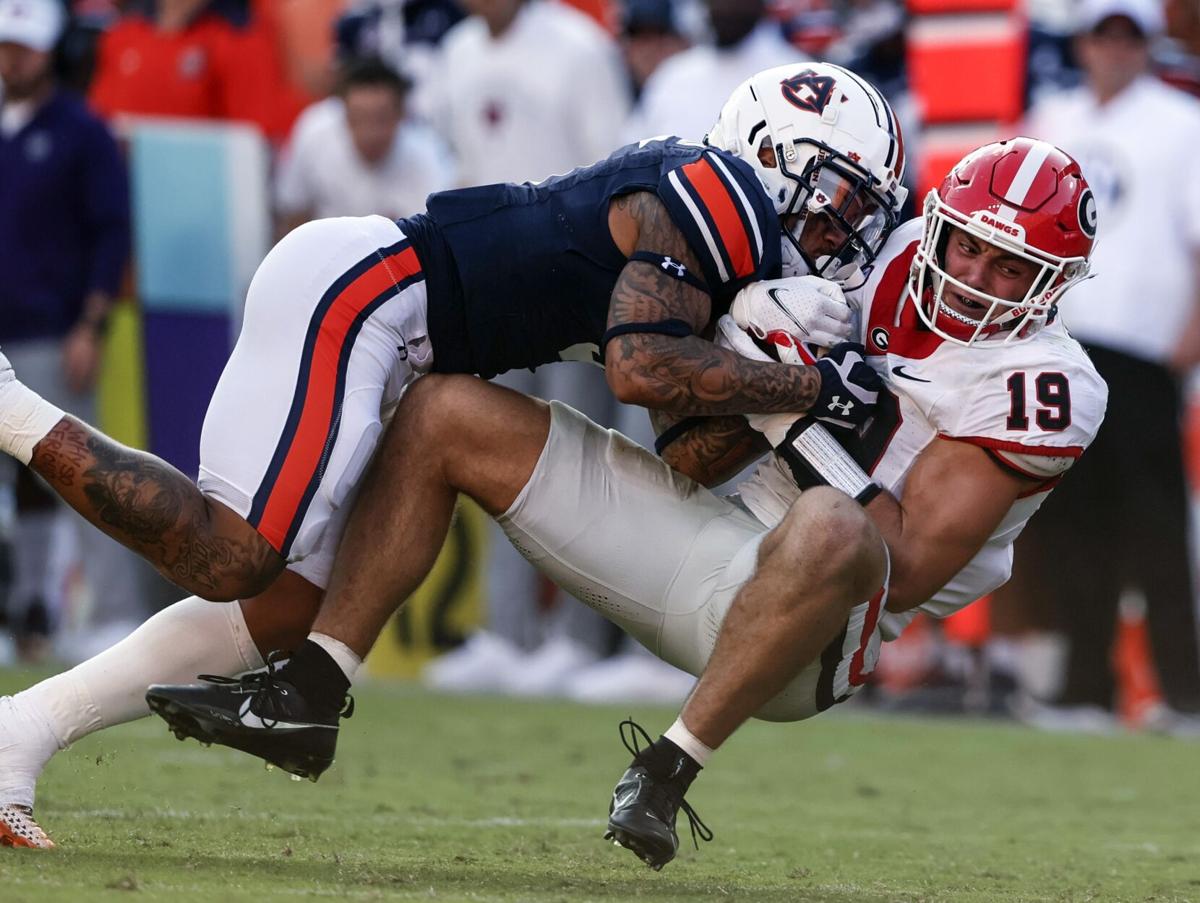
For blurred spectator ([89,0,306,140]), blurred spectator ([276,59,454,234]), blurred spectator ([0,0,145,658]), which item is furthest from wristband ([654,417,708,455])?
blurred spectator ([89,0,306,140])

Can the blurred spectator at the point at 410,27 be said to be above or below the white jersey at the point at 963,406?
above

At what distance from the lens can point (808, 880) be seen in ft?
13.3

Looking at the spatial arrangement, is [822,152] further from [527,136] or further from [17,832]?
[527,136]

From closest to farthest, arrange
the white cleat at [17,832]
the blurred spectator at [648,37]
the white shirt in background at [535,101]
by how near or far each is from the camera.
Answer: the white cleat at [17,832] → the white shirt in background at [535,101] → the blurred spectator at [648,37]

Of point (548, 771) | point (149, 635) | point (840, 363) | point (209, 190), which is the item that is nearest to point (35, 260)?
point (209, 190)

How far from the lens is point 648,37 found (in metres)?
8.50

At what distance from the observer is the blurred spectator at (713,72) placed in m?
7.65

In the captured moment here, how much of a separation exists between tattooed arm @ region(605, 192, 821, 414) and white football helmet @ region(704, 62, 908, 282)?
0.29 meters

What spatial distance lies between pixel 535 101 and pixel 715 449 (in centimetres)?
384

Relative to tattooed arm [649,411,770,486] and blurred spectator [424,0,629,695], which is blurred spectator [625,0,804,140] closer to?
blurred spectator [424,0,629,695]

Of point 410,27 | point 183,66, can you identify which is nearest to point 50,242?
point 183,66

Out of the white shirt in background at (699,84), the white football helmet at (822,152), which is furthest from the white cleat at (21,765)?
the white shirt in background at (699,84)

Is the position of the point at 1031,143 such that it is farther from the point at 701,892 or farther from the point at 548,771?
the point at 548,771

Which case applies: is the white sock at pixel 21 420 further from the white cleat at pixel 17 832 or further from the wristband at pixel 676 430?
the wristband at pixel 676 430
